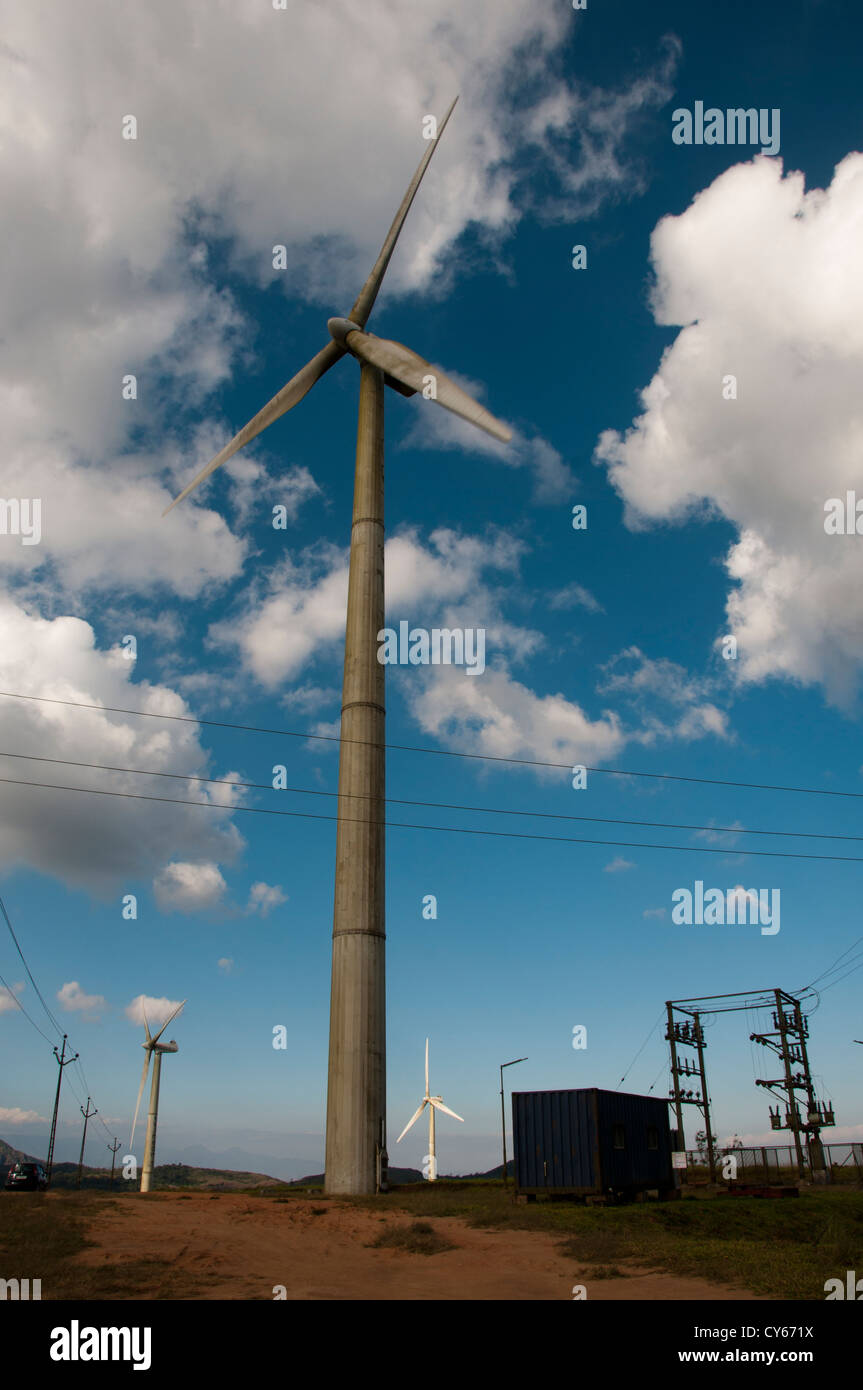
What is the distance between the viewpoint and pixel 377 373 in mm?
46719

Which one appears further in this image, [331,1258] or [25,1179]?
[25,1179]

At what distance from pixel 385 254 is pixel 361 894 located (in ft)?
112

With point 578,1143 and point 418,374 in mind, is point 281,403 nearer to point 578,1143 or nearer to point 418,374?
point 418,374

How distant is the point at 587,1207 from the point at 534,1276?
525 inches

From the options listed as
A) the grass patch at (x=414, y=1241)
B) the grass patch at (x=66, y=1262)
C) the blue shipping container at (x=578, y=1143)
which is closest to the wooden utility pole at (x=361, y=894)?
the blue shipping container at (x=578, y=1143)

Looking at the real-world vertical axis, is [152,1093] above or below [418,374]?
below

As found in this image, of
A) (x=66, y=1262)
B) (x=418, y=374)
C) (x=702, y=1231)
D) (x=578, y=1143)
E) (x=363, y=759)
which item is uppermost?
(x=418, y=374)

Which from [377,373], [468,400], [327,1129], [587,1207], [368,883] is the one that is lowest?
[587,1207]

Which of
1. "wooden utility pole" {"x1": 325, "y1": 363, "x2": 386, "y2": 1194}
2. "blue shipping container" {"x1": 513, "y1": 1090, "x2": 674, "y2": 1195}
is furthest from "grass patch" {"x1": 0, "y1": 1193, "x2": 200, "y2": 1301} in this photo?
"blue shipping container" {"x1": 513, "y1": 1090, "x2": 674, "y2": 1195}

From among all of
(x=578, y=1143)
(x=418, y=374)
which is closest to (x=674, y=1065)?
(x=578, y=1143)

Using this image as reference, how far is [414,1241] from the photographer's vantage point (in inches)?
902
